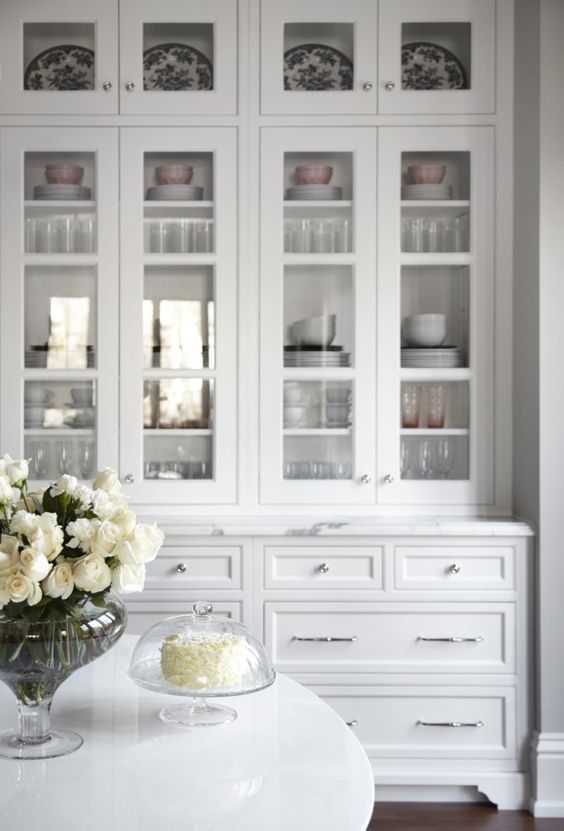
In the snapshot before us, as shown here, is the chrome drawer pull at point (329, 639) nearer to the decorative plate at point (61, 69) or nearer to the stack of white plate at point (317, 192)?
the stack of white plate at point (317, 192)

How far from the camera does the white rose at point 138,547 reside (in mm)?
1386

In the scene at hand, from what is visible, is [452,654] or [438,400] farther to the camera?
[438,400]

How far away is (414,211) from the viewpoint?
3293 millimetres

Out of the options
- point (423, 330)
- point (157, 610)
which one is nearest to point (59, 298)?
point (157, 610)

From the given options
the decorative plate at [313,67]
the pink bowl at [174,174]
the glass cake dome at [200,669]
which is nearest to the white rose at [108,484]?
the glass cake dome at [200,669]

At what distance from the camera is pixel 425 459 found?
10.8ft

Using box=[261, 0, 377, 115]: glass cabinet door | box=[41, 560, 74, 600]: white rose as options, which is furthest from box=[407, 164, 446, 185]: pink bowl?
box=[41, 560, 74, 600]: white rose

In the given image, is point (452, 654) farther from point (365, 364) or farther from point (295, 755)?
point (295, 755)

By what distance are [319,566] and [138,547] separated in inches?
68.6

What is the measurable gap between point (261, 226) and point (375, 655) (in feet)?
4.96

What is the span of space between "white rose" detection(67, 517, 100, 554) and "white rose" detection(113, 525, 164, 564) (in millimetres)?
43

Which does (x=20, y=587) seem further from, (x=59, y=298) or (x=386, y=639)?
(x=59, y=298)

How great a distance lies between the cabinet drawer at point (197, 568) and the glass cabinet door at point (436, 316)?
0.59 meters

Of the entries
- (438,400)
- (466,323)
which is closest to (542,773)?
(438,400)
